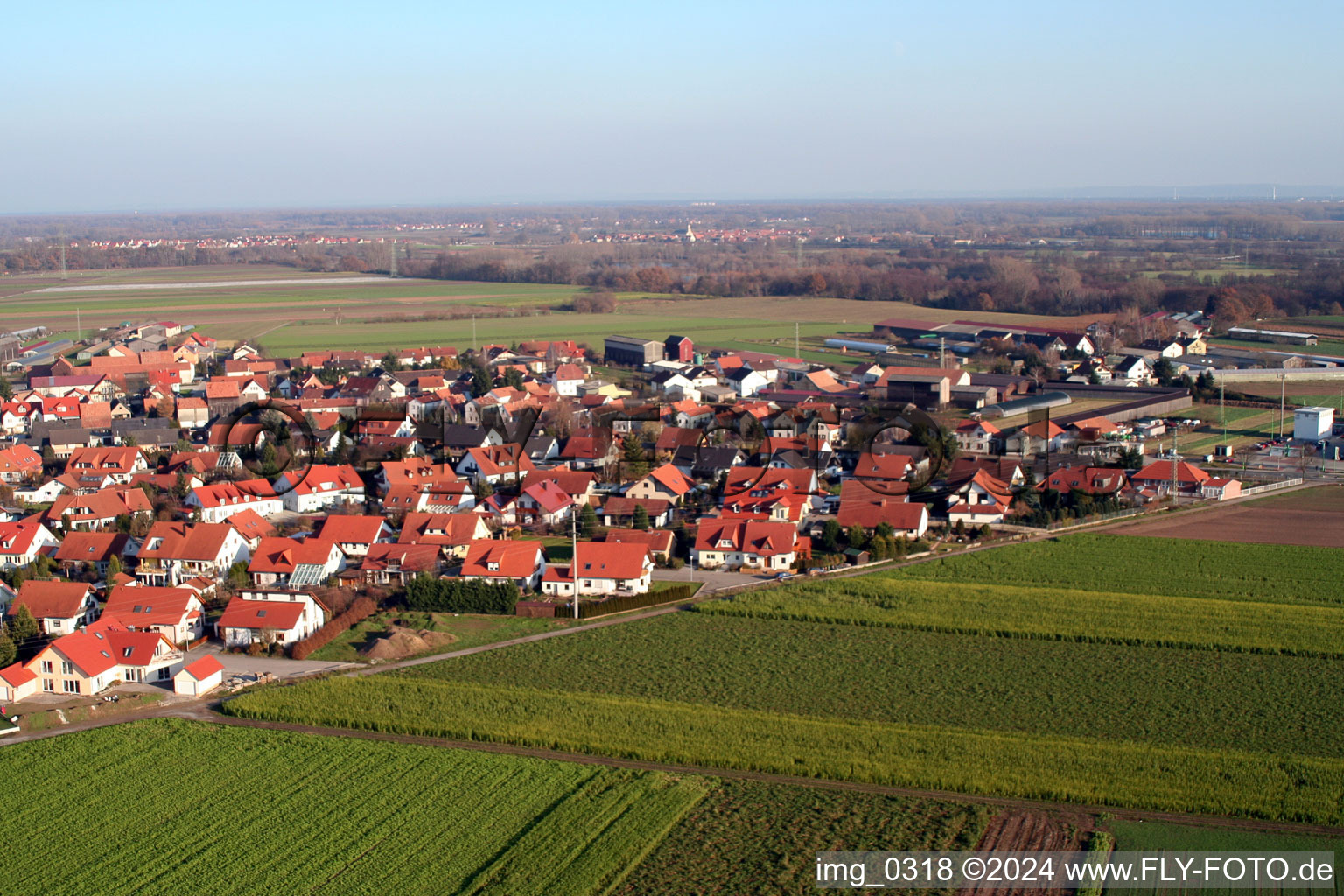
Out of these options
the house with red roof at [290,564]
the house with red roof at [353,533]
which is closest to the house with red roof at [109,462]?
the house with red roof at [353,533]

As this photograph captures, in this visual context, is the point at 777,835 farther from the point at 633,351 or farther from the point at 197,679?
the point at 633,351

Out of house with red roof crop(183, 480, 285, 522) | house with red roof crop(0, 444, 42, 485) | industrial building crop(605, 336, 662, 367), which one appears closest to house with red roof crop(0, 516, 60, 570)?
house with red roof crop(183, 480, 285, 522)

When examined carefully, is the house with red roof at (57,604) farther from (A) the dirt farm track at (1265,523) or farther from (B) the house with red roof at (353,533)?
(A) the dirt farm track at (1265,523)

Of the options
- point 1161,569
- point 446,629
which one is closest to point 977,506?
point 1161,569

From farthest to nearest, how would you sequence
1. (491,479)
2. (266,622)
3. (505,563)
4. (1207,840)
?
(491,479)
(505,563)
(266,622)
(1207,840)

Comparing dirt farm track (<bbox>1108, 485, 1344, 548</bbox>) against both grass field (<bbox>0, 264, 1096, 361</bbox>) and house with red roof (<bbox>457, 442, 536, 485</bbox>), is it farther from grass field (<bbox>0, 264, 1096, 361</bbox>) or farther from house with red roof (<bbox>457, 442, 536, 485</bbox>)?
grass field (<bbox>0, 264, 1096, 361</bbox>)

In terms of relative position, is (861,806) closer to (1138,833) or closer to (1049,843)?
(1049,843)

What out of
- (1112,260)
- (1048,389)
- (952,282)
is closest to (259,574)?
(1048,389)
